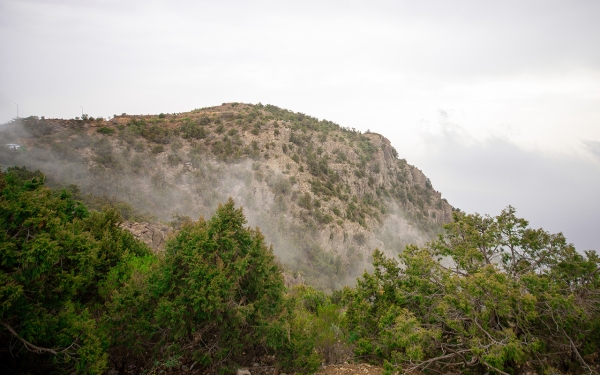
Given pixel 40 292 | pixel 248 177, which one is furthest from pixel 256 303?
pixel 248 177

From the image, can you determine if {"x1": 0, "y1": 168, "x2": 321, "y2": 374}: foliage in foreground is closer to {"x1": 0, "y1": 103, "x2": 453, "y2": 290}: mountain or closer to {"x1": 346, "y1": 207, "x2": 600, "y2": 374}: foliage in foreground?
{"x1": 346, "y1": 207, "x2": 600, "y2": 374}: foliage in foreground

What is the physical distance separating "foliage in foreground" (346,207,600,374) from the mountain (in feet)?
55.9

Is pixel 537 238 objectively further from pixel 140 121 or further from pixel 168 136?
pixel 140 121

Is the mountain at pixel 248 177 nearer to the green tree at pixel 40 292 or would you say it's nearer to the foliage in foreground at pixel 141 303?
the foliage in foreground at pixel 141 303

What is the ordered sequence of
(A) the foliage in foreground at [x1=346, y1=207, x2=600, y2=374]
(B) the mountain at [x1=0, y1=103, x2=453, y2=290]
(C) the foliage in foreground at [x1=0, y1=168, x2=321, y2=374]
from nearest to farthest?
(C) the foliage in foreground at [x1=0, y1=168, x2=321, y2=374]
(A) the foliage in foreground at [x1=346, y1=207, x2=600, y2=374]
(B) the mountain at [x1=0, y1=103, x2=453, y2=290]

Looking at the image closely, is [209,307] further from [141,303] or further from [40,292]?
[40,292]

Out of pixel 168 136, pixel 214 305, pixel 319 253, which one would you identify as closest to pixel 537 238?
pixel 214 305

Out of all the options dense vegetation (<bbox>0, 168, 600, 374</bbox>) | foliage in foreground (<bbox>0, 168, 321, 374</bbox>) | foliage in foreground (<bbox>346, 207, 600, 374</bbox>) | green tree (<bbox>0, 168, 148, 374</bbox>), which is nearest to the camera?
green tree (<bbox>0, 168, 148, 374</bbox>)

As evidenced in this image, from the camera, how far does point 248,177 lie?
3872 centimetres

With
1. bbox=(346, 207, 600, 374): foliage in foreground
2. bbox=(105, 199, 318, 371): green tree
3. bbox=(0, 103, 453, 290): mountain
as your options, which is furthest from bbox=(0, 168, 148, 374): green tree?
bbox=(0, 103, 453, 290): mountain

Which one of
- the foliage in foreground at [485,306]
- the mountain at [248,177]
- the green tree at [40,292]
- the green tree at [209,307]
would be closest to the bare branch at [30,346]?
the green tree at [40,292]

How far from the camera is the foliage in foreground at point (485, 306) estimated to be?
858 centimetres

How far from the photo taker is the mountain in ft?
106

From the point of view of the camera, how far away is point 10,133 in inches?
1330
